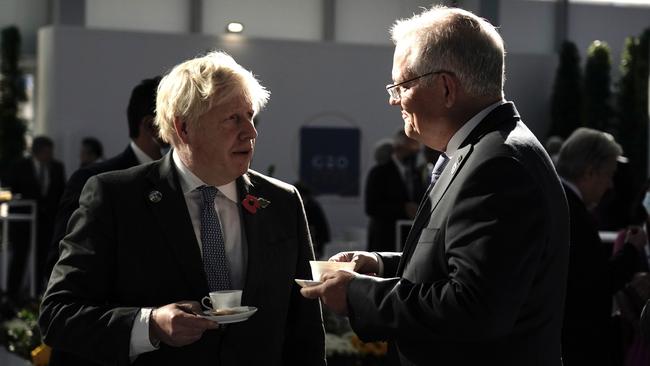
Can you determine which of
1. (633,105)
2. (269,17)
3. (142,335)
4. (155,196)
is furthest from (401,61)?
(633,105)

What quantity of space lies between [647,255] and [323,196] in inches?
336

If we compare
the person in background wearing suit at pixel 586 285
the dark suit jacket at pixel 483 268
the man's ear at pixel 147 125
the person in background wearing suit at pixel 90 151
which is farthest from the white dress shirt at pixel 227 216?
the person in background wearing suit at pixel 90 151

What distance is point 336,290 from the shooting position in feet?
7.19

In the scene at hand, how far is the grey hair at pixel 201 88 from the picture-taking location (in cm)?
250

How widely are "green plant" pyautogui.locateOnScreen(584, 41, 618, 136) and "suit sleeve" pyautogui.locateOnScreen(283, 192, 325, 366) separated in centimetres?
1352

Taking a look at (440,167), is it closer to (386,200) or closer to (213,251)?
(213,251)

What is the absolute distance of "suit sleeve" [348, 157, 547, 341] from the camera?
1931mm

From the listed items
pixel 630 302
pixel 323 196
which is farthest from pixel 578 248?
pixel 323 196

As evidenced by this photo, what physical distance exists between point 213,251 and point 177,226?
11 centimetres

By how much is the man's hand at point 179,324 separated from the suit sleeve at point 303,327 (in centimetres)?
42

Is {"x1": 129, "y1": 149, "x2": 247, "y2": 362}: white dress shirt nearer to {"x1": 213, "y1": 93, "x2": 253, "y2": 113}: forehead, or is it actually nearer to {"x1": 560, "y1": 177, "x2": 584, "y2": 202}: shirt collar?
{"x1": 213, "y1": 93, "x2": 253, "y2": 113}: forehead

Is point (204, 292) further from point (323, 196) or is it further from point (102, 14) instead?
point (102, 14)

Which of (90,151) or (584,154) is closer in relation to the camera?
(584,154)

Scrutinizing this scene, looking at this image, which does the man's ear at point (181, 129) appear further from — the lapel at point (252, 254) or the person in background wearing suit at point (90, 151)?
the person in background wearing suit at point (90, 151)
